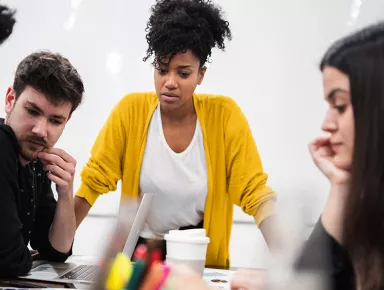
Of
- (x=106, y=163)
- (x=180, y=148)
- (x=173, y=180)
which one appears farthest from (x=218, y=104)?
(x=106, y=163)

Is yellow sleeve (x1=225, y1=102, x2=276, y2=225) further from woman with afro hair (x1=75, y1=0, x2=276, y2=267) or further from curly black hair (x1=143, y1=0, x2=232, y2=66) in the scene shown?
curly black hair (x1=143, y1=0, x2=232, y2=66)

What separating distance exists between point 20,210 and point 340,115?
96 centimetres

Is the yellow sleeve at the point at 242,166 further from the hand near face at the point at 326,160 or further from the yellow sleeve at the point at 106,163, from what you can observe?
the hand near face at the point at 326,160

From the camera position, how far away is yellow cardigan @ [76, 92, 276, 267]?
144 cm

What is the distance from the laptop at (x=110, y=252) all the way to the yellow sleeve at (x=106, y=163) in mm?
289

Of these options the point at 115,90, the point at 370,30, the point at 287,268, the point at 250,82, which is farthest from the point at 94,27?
the point at 287,268

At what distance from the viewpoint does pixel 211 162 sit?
58.2 inches

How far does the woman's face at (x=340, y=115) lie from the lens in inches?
21.7

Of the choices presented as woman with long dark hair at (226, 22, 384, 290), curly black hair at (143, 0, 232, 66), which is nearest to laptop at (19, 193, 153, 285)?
woman with long dark hair at (226, 22, 384, 290)

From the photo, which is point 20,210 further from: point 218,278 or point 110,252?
point 110,252

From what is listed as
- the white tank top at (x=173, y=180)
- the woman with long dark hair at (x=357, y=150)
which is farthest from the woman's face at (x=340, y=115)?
the white tank top at (x=173, y=180)

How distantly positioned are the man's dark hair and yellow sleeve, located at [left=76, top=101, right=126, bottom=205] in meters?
0.20

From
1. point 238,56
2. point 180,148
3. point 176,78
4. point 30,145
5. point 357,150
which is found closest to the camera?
point 357,150

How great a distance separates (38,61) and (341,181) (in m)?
0.98
